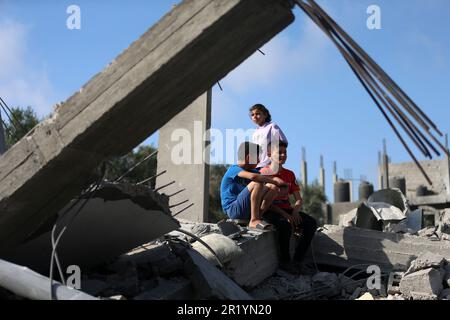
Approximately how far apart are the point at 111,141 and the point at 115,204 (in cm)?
70

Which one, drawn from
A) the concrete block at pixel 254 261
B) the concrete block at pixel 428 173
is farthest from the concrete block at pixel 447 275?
the concrete block at pixel 428 173

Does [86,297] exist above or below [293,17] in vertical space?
below

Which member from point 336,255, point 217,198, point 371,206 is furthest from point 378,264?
point 217,198

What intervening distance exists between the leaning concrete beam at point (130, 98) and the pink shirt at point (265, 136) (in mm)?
2559

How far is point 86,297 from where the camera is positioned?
3.45m

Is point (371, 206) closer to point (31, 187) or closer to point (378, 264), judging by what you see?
point (378, 264)

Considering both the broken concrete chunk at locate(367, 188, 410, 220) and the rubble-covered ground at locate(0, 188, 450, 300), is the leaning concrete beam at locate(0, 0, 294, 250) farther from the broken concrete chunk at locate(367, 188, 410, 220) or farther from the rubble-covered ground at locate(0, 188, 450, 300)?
the broken concrete chunk at locate(367, 188, 410, 220)

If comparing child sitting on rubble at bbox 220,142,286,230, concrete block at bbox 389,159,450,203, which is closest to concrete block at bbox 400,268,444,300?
child sitting on rubble at bbox 220,142,286,230

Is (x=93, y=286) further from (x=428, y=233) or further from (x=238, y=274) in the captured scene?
(x=428, y=233)

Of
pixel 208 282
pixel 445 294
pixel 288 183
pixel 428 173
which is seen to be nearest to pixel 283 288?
pixel 288 183

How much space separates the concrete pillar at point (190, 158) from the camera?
27.1 feet

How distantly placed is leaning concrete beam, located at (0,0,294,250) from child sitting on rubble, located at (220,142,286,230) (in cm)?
249

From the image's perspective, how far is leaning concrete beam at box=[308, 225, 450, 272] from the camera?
6645mm

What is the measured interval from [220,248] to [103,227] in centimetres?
128
